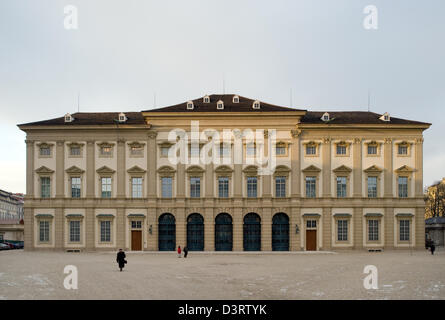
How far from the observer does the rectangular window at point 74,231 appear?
5284 cm

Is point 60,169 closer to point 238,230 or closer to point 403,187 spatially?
point 238,230

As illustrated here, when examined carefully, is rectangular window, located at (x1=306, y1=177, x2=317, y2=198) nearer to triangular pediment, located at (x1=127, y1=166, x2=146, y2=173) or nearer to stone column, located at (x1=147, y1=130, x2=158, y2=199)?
stone column, located at (x1=147, y1=130, x2=158, y2=199)

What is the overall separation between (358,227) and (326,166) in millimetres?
6939

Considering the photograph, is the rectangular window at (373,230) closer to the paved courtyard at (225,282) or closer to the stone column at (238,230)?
the stone column at (238,230)

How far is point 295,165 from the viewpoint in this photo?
52.5 meters

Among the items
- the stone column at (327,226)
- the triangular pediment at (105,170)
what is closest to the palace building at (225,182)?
the stone column at (327,226)

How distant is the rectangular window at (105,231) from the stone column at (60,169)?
5.08m

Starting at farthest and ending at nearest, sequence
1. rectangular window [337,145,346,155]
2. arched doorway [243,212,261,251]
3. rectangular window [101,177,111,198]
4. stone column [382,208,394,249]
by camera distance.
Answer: rectangular window [337,145,346,155]
rectangular window [101,177,111,198]
arched doorway [243,212,261,251]
stone column [382,208,394,249]

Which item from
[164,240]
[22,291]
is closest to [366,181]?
[164,240]

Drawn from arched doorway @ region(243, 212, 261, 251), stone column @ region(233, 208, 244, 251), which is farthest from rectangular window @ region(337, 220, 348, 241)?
stone column @ region(233, 208, 244, 251)

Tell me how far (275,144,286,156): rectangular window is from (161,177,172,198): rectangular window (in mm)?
11230

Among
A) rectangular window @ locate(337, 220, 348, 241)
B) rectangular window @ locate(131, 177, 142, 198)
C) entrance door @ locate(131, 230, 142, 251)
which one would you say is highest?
rectangular window @ locate(131, 177, 142, 198)

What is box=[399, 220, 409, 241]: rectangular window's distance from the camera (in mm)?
52719

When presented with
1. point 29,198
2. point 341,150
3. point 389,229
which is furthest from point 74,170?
point 389,229
